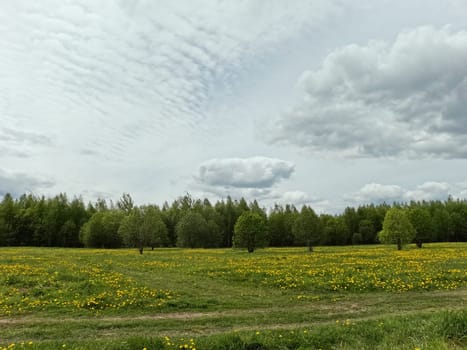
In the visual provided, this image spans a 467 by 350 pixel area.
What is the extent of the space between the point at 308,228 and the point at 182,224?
35.8 metres

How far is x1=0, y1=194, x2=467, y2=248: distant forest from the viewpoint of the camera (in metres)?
91.4

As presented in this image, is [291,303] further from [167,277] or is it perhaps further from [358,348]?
[167,277]

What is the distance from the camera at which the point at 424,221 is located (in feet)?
265

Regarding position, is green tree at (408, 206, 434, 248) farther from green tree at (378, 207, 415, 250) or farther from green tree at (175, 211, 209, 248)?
green tree at (175, 211, 209, 248)

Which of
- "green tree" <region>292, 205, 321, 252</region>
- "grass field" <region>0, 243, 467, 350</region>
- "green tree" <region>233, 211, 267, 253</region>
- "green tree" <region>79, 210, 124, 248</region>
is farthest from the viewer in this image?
"green tree" <region>79, 210, 124, 248</region>

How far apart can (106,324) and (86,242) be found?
95.9 metres

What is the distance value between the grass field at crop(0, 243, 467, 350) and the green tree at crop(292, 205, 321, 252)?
1594 inches

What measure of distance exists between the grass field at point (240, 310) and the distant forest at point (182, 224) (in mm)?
55222

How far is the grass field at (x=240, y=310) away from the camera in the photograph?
9.66 m

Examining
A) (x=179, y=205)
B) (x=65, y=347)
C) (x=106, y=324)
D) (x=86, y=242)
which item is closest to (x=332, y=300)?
(x=106, y=324)

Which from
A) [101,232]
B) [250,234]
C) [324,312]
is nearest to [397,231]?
[250,234]

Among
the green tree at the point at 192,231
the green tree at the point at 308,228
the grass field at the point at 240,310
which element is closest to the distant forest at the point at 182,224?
the green tree at the point at 192,231

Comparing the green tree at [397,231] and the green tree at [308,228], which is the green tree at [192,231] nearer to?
the green tree at [308,228]

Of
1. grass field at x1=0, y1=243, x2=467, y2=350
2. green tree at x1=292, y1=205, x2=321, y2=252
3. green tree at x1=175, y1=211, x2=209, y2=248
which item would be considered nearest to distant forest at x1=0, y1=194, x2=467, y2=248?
green tree at x1=175, y1=211, x2=209, y2=248
